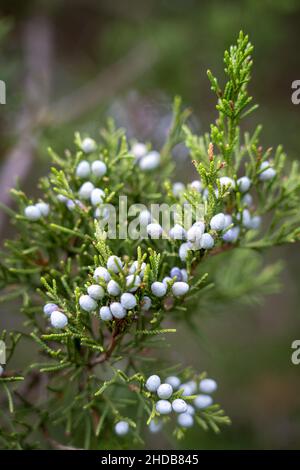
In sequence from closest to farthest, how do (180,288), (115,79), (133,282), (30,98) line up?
(133,282) → (180,288) → (30,98) → (115,79)

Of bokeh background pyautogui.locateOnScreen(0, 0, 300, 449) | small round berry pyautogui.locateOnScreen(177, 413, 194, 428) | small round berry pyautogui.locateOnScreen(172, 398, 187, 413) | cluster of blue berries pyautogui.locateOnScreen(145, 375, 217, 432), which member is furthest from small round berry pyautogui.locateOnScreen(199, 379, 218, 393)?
bokeh background pyautogui.locateOnScreen(0, 0, 300, 449)

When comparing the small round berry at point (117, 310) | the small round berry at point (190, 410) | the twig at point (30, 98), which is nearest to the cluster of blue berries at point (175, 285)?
the small round berry at point (117, 310)

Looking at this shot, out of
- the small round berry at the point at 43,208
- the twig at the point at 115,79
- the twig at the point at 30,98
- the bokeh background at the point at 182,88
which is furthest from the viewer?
the twig at the point at 115,79

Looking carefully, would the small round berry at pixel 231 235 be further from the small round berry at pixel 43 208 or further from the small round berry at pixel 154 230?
the small round berry at pixel 43 208

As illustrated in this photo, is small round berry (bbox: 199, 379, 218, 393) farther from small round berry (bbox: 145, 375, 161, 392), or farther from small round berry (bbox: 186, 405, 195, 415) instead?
small round berry (bbox: 145, 375, 161, 392)

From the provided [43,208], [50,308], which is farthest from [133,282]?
[43,208]

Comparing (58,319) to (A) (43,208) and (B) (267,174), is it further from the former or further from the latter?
(B) (267,174)
